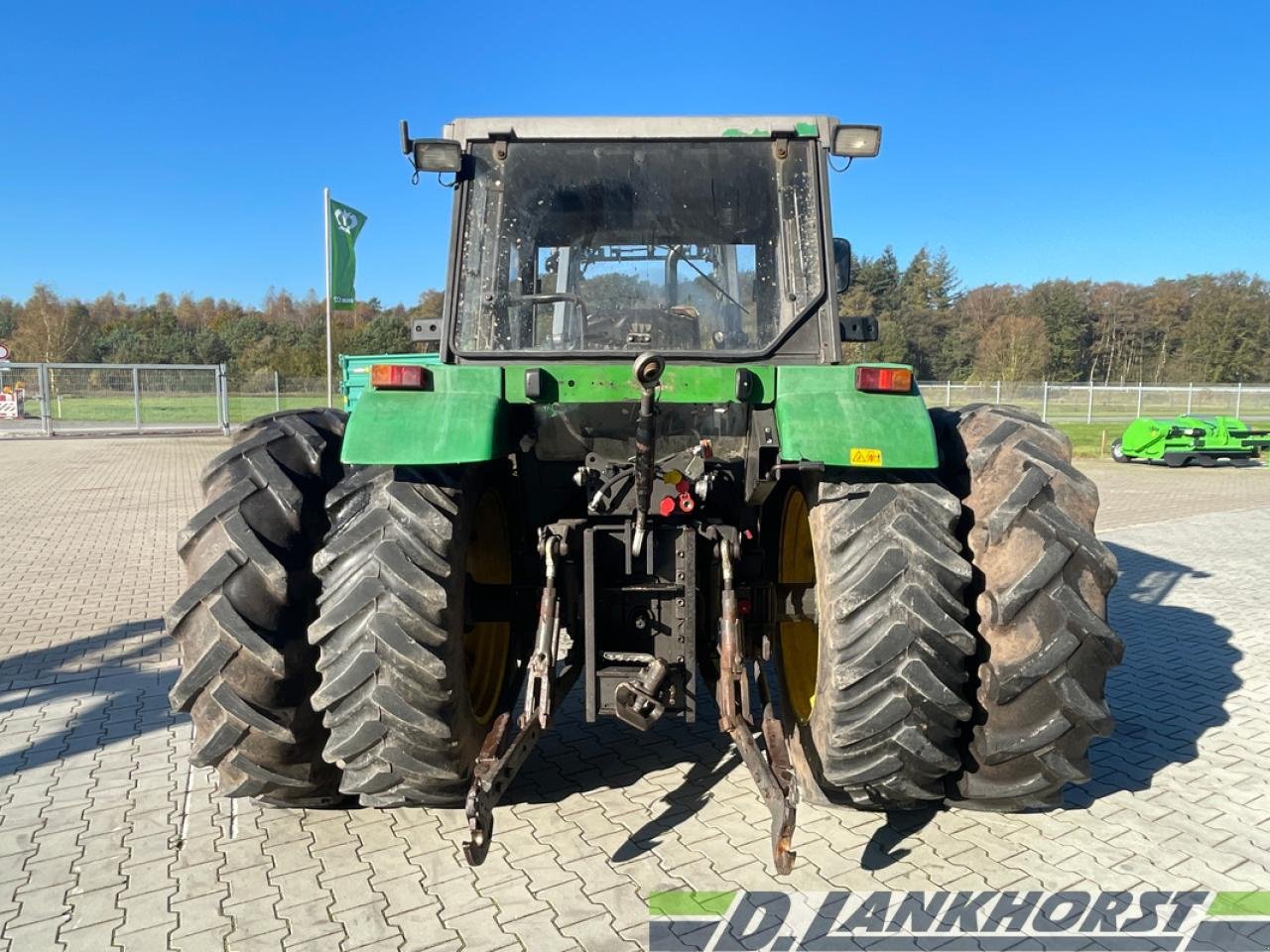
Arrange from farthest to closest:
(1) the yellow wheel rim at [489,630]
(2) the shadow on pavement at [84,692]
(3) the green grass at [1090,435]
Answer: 1. (3) the green grass at [1090,435]
2. (2) the shadow on pavement at [84,692]
3. (1) the yellow wheel rim at [489,630]

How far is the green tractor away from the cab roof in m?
0.01

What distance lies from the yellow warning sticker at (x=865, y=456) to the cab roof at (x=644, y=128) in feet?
5.39

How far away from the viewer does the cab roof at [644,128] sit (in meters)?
3.94

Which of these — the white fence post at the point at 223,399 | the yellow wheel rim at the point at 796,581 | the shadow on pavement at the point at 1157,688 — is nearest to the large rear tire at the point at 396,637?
the yellow wheel rim at the point at 796,581

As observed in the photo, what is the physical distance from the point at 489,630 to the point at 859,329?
2.36 meters

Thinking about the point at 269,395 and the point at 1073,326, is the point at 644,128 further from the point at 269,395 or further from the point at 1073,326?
the point at 1073,326

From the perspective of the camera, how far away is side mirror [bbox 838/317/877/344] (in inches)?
171

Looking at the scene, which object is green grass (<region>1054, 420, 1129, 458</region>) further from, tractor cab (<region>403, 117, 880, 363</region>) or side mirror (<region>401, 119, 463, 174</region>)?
side mirror (<region>401, 119, 463, 174</region>)

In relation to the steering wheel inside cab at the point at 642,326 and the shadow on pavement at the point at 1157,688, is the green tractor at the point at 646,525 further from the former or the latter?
the shadow on pavement at the point at 1157,688

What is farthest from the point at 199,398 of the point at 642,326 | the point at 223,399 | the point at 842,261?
the point at 842,261

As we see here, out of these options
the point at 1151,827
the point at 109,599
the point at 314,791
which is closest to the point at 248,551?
the point at 314,791

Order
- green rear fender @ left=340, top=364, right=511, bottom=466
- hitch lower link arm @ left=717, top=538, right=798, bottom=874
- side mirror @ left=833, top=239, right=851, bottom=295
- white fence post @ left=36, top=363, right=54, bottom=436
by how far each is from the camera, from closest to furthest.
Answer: hitch lower link arm @ left=717, top=538, right=798, bottom=874 → green rear fender @ left=340, top=364, right=511, bottom=466 → side mirror @ left=833, top=239, right=851, bottom=295 → white fence post @ left=36, top=363, right=54, bottom=436

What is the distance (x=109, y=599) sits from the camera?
7.54m

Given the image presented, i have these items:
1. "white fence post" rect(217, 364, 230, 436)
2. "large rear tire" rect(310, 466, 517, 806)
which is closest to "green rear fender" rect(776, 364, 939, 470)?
"large rear tire" rect(310, 466, 517, 806)
